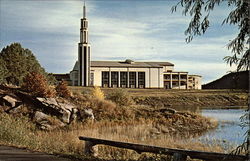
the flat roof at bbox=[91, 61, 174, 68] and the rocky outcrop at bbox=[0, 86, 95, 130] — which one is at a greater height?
the flat roof at bbox=[91, 61, 174, 68]

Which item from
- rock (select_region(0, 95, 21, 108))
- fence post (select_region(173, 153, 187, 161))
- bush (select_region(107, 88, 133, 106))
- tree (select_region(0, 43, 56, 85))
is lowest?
fence post (select_region(173, 153, 187, 161))

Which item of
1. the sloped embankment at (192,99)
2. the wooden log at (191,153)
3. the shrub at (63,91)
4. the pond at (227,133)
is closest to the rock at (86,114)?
the shrub at (63,91)

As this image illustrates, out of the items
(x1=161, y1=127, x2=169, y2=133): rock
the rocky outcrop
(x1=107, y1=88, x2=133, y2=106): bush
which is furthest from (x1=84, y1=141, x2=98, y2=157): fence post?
(x1=107, y1=88, x2=133, y2=106): bush

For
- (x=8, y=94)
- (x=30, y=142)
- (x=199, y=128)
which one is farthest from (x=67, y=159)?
(x=199, y=128)

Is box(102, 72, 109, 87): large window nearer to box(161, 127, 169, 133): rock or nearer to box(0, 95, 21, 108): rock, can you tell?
box(161, 127, 169, 133): rock

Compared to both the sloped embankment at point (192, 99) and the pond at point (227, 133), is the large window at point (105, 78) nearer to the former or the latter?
the sloped embankment at point (192, 99)

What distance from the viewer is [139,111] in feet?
102

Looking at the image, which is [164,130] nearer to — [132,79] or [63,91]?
[63,91]

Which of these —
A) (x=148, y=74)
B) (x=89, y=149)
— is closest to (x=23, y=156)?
(x=89, y=149)

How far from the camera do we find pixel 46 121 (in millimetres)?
22531

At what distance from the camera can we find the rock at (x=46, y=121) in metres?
21.8

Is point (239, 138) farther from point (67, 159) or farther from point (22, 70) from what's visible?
point (22, 70)

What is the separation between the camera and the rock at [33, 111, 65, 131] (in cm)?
2182

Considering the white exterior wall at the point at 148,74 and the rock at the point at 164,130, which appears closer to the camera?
the rock at the point at 164,130
